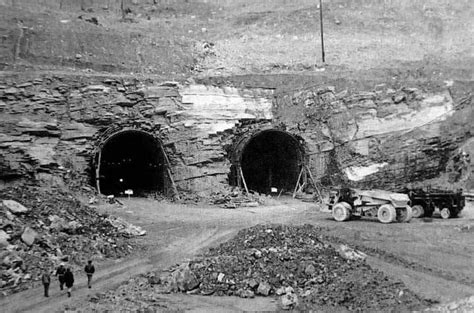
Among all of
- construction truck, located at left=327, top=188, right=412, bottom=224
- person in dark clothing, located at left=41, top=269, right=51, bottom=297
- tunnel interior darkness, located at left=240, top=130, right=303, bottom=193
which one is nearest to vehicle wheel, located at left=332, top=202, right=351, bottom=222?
construction truck, located at left=327, top=188, right=412, bottom=224

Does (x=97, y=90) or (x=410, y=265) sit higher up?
(x=97, y=90)

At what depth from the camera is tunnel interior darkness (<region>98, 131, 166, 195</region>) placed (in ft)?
86.5

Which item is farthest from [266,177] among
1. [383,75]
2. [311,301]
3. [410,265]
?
[311,301]

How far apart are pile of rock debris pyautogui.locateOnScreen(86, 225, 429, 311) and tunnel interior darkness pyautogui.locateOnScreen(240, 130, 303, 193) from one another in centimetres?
1305

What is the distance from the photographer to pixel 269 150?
96.0ft

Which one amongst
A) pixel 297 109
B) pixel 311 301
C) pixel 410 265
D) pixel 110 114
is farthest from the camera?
pixel 297 109

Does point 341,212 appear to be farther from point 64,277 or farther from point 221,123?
point 64,277

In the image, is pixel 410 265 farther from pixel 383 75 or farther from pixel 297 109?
pixel 383 75

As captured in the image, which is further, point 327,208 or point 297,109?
point 297,109

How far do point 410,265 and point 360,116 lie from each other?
1341cm

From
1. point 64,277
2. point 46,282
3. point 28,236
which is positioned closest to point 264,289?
point 64,277

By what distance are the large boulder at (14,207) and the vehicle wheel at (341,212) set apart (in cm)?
1125

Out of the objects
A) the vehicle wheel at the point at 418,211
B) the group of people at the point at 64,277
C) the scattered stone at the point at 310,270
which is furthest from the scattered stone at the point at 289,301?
the vehicle wheel at the point at 418,211

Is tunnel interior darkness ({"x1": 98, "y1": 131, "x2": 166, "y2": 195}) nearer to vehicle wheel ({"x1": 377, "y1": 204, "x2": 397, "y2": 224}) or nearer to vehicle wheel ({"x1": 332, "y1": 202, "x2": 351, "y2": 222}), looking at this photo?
vehicle wheel ({"x1": 332, "y1": 202, "x2": 351, "y2": 222})
